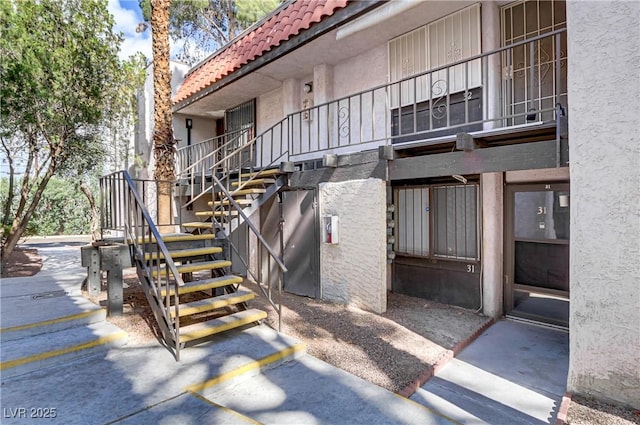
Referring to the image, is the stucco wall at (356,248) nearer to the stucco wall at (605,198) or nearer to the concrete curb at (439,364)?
the concrete curb at (439,364)

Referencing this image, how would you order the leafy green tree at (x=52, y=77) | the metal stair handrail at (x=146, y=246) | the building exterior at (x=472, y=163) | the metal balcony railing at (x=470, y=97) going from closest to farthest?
the building exterior at (x=472, y=163), the metal stair handrail at (x=146, y=246), the metal balcony railing at (x=470, y=97), the leafy green tree at (x=52, y=77)

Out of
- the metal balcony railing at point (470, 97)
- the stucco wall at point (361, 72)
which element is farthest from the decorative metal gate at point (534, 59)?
the stucco wall at point (361, 72)

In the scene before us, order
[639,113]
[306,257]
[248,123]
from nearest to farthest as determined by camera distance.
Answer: [639,113] → [306,257] → [248,123]

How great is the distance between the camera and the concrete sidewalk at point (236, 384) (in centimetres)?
291

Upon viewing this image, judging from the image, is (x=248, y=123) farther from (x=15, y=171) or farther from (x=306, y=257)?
(x=15, y=171)

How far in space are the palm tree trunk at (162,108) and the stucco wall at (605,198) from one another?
709 cm

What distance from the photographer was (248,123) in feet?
34.0

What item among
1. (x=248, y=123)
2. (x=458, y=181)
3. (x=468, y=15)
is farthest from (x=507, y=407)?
(x=248, y=123)

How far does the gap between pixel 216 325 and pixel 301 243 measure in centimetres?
312

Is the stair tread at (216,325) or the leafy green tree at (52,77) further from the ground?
the leafy green tree at (52,77)

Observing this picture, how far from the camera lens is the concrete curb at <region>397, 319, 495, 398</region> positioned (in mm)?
3580

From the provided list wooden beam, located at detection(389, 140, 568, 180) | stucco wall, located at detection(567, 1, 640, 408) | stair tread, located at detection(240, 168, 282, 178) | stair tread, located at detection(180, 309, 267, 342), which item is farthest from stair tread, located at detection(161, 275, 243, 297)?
stucco wall, located at detection(567, 1, 640, 408)

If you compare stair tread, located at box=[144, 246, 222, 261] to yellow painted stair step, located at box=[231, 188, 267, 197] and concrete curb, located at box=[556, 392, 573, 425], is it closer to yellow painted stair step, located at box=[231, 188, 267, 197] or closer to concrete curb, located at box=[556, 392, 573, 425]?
yellow painted stair step, located at box=[231, 188, 267, 197]

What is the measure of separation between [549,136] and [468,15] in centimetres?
257
